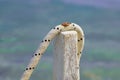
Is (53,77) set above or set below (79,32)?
below

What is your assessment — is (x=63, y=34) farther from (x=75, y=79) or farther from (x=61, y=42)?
(x=75, y=79)

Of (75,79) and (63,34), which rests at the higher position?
(63,34)

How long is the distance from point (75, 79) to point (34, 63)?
0.60 metres

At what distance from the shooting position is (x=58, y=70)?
877 centimetres

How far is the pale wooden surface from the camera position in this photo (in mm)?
8602

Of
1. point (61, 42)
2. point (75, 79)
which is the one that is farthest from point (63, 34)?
point (75, 79)

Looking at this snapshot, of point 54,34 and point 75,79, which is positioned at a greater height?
point 54,34

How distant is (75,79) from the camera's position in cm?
875

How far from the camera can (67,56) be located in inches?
339

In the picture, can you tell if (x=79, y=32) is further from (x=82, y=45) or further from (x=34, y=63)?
(x=34, y=63)

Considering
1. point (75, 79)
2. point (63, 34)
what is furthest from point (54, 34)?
point (75, 79)

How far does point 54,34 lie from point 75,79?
2.23 feet

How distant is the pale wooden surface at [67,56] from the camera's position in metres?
8.60

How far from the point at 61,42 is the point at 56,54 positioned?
22cm
